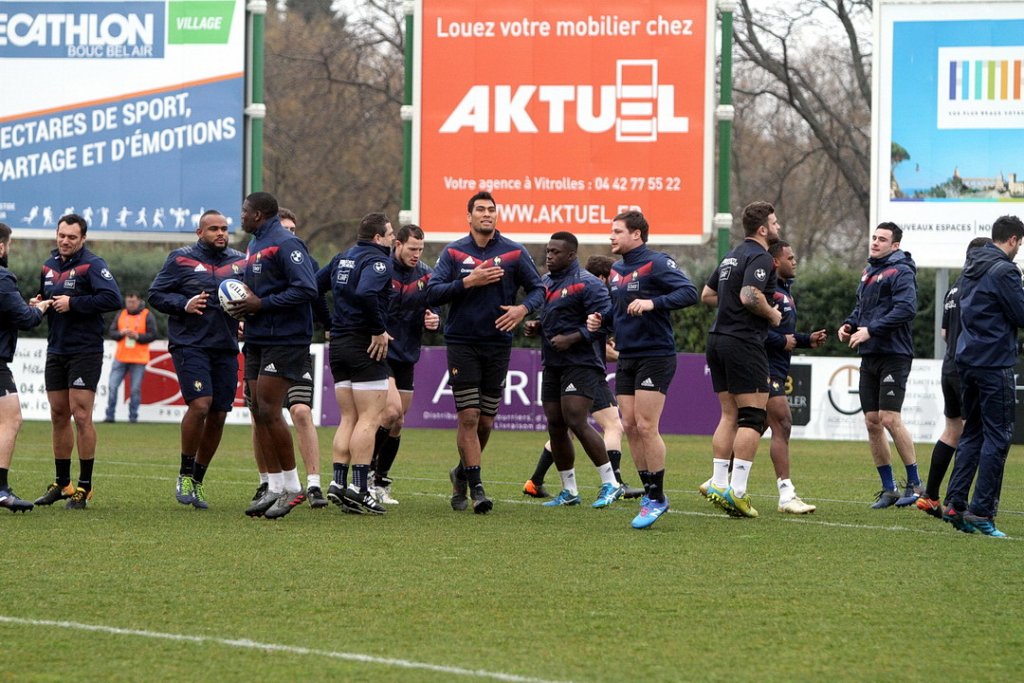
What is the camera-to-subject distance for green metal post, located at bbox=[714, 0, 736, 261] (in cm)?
2114

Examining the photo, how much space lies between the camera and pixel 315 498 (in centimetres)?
1098

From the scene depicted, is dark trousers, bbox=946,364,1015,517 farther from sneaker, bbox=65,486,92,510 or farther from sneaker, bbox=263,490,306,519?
sneaker, bbox=65,486,92,510

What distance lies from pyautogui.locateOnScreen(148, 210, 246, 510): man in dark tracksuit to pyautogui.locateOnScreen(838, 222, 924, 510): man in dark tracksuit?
15.2ft

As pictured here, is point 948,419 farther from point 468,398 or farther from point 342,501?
point 342,501

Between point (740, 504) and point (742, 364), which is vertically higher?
point (742, 364)

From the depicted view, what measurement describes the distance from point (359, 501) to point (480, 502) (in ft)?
2.76

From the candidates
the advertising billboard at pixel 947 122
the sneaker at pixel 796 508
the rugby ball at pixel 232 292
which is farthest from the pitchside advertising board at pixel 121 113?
the sneaker at pixel 796 508

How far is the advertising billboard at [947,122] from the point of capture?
21016 mm

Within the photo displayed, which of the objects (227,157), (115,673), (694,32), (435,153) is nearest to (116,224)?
(227,157)

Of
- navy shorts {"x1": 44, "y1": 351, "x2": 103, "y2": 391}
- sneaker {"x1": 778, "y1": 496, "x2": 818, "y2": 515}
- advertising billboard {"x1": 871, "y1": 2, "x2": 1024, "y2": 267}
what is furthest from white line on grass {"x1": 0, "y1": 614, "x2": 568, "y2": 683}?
advertising billboard {"x1": 871, "y1": 2, "x2": 1024, "y2": 267}

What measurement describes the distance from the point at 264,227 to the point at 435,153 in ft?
37.9

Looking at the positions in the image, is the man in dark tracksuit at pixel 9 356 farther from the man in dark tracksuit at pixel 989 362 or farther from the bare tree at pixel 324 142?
the bare tree at pixel 324 142

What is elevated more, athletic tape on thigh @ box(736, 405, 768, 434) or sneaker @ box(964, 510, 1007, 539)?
athletic tape on thigh @ box(736, 405, 768, 434)

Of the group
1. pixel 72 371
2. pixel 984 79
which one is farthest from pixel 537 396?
pixel 72 371
